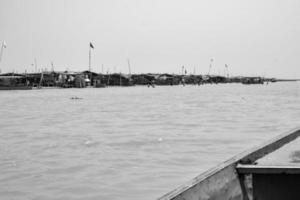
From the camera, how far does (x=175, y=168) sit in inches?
376

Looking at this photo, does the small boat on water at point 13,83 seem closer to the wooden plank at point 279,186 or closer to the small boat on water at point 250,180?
the small boat on water at point 250,180

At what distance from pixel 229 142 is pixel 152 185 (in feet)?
20.4

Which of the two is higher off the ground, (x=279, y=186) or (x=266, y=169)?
(x=266, y=169)

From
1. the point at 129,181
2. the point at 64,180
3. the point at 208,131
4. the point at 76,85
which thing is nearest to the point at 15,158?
the point at 64,180

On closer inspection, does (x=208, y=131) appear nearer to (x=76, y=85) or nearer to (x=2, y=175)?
(x=2, y=175)

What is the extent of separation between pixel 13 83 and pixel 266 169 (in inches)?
4950

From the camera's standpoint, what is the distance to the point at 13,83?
123000 mm

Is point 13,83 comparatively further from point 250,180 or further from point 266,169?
point 266,169

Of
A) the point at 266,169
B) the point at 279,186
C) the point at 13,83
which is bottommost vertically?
the point at 13,83

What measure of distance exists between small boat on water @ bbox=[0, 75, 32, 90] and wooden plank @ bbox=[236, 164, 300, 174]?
395 feet

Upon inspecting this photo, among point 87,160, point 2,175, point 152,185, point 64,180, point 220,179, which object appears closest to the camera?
point 220,179

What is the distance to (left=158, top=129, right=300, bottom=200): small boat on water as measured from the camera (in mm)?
3613

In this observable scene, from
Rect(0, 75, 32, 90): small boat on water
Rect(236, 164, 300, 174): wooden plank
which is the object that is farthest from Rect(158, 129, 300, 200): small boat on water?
Rect(0, 75, 32, 90): small boat on water

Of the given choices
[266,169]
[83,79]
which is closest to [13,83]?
[83,79]
